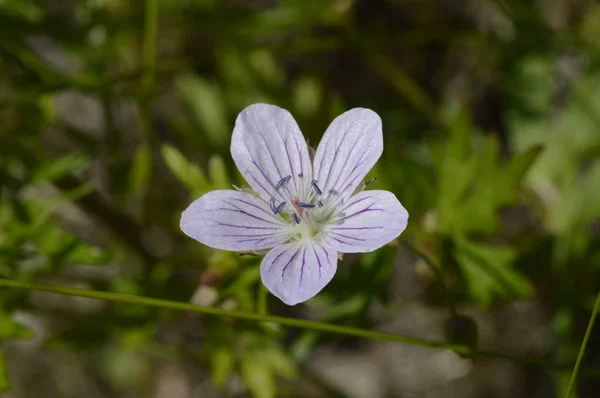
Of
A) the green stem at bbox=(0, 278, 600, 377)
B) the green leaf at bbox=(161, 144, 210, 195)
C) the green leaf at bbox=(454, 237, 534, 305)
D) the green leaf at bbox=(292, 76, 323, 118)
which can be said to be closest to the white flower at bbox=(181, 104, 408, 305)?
the green stem at bbox=(0, 278, 600, 377)

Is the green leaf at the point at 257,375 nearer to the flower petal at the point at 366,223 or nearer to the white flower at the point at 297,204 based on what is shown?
the white flower at the point at 297,204

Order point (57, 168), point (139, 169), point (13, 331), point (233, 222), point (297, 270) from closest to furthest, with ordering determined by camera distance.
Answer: point (297, 270) < point (233, 222) < point (13, 331) < point (57, 168) < point (139, 169)

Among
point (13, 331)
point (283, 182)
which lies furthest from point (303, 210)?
point (13, 331)

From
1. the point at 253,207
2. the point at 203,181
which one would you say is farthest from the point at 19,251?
the point at 253,207

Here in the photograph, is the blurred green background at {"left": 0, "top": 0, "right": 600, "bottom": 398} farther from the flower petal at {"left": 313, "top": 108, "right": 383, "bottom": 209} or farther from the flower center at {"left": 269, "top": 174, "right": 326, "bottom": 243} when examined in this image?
the flower petal at {"left": 313, "top": 108, "right": 383, "bottom": 209}

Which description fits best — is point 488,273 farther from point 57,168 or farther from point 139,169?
point 57,168

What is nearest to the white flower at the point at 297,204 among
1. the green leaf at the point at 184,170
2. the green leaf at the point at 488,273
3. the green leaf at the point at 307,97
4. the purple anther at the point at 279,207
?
the purple anther at the point at 279,207

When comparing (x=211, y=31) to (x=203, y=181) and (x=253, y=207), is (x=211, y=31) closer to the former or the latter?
(x=203, y=181)

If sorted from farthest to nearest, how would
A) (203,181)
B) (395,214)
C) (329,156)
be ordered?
(203,181), (329,156), (395,214)
